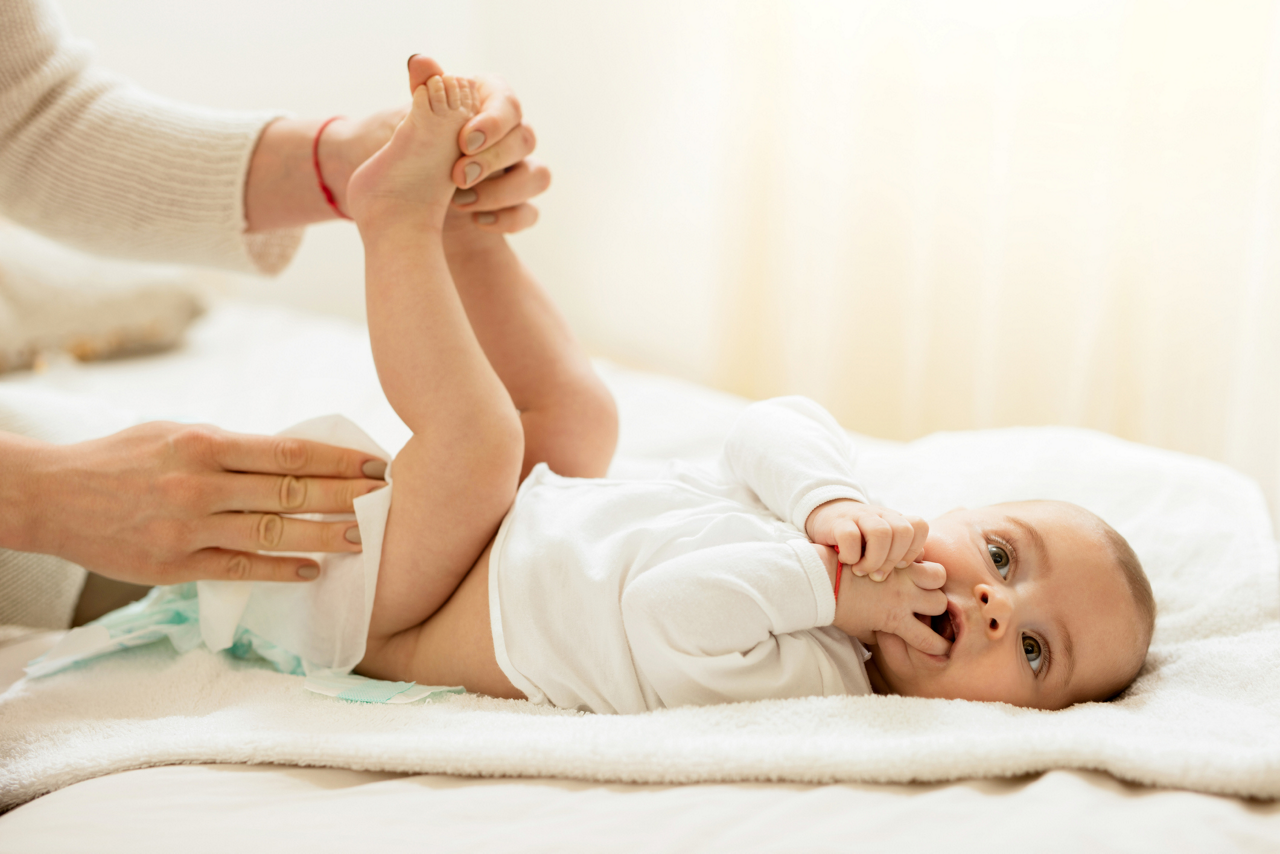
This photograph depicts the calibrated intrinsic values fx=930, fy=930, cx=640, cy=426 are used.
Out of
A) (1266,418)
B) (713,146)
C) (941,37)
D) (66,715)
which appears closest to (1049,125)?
(941,37)

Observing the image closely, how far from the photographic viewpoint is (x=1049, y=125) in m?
1.80

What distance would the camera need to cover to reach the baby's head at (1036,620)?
86 centimetres

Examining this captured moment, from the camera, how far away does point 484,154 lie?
0.94 m

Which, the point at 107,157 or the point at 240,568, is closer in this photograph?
the point at 240,568

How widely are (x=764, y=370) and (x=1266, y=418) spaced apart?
110 centimetres

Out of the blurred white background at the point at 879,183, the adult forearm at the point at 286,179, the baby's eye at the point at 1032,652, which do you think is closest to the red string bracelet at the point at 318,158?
the adult forearm at the point at 286,179

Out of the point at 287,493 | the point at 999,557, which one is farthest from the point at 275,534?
the point at 999,557

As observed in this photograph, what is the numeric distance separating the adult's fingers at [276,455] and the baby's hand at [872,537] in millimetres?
463

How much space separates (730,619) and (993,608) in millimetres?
246

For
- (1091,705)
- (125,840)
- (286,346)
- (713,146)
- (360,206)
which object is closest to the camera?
(125,840)

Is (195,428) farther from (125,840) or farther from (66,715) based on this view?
(125,840)

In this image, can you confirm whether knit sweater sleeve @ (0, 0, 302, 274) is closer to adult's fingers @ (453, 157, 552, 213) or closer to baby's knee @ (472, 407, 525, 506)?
adult's fingers @ (453, 157, 552, 213)

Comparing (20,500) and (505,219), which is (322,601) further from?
(505,219)

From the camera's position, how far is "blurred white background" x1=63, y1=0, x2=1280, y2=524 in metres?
1.66
